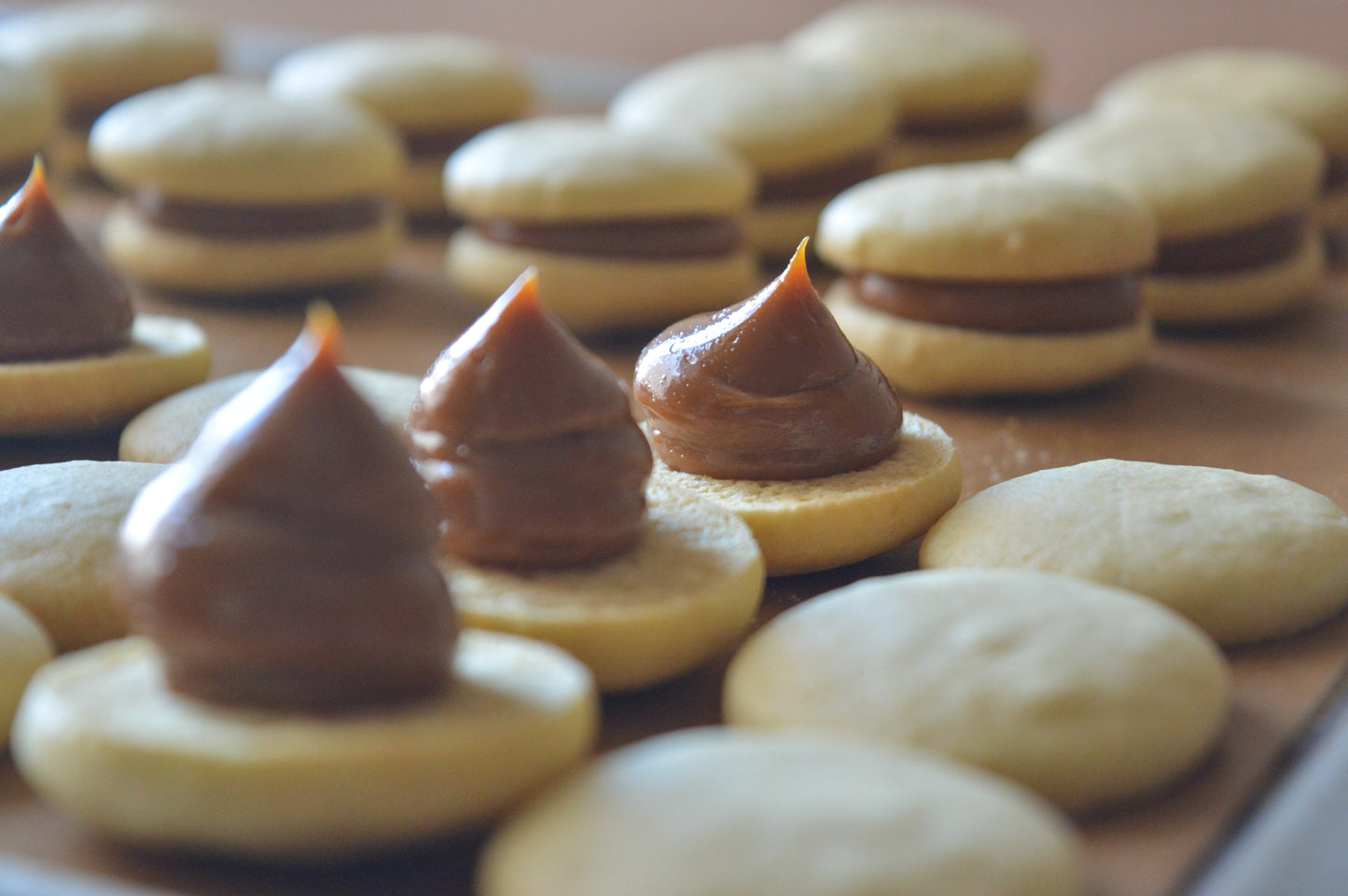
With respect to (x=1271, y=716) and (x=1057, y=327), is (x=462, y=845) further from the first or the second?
(x=1057, y=327)

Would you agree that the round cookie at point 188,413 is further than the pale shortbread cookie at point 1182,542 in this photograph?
Yes

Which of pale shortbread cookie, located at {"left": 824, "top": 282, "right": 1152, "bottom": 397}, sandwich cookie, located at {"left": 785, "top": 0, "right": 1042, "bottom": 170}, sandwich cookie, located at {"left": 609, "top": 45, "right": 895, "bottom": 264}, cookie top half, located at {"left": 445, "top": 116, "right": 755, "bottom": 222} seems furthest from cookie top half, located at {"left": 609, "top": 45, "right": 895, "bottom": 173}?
pale shortbread cookie, located at {"left": 824, "top": 282, "right": 1152, "bottom": 397}

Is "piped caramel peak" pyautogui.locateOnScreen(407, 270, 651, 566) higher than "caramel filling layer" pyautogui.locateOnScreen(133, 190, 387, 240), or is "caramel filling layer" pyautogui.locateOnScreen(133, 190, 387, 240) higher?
"piped caramel peak" pyautogui.locateOnScreen(407, 270, 651, 566)

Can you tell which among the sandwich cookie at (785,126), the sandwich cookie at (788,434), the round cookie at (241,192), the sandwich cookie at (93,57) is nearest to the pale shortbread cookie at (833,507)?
the sandwich cookie at (788,434)

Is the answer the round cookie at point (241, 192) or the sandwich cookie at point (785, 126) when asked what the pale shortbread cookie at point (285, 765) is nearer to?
the round cookie at point (241, 192)

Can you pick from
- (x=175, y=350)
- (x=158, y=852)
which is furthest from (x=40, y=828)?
(x=175, y=350)

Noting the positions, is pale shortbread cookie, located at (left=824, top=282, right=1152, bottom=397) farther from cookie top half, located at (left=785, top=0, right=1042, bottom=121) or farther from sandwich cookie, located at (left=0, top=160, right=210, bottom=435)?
cookie top half, located at (left=785, top=0, right=1042, bottom=121)

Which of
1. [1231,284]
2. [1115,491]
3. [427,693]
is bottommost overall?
[1231,284]

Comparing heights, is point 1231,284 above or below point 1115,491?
below
